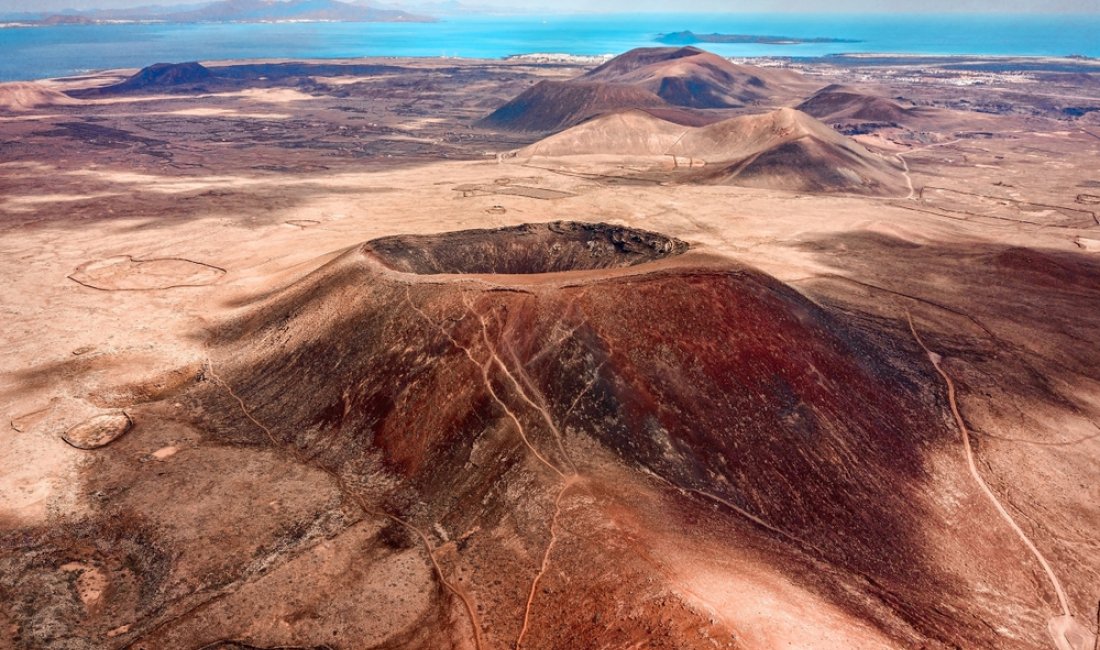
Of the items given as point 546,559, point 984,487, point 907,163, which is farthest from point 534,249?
point 907,163

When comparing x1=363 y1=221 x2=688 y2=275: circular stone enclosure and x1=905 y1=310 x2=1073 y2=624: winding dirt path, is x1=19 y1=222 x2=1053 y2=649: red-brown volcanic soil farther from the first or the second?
x1=363 y1=221 x2=688 y2=275: circular stone enclosure

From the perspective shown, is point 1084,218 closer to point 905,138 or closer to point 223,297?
point 905,138

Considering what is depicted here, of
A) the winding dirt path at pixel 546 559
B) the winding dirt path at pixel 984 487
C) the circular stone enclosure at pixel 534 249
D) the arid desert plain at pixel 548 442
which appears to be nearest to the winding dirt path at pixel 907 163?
the arid desert plain at pixel 548 442

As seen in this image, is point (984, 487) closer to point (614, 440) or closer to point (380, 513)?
point (614, 440)

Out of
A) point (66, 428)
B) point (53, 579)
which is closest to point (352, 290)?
point (66, 428)

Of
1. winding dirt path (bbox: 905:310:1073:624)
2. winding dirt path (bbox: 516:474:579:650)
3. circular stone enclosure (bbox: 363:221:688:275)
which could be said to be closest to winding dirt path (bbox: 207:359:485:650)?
winding dirt path (bbox: 516:474:579:650)
